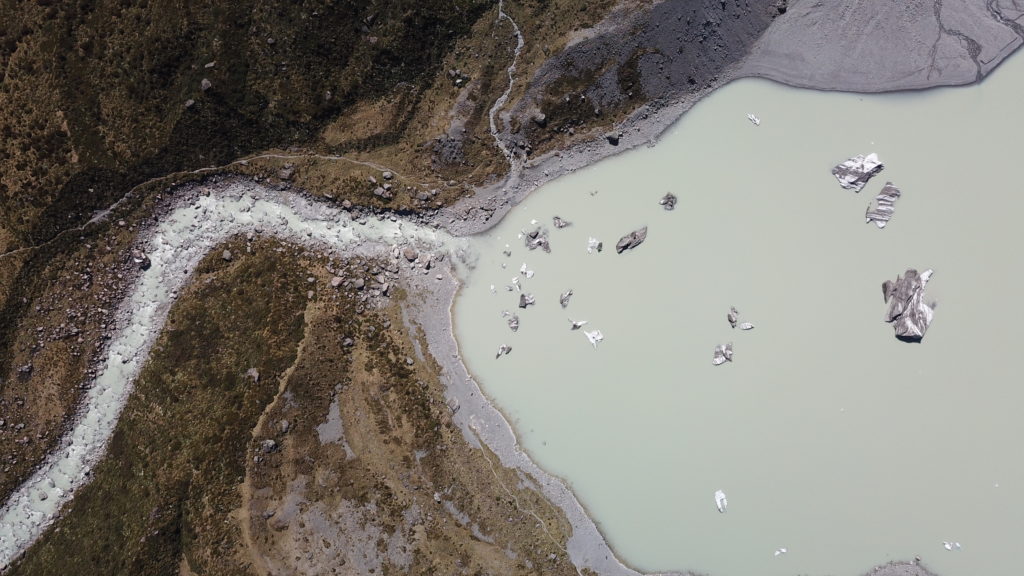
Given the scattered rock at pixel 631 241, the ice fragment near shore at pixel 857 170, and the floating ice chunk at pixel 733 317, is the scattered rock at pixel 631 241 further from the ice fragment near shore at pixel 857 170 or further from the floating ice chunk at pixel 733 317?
the ice fragment near shore at pixel 857 170

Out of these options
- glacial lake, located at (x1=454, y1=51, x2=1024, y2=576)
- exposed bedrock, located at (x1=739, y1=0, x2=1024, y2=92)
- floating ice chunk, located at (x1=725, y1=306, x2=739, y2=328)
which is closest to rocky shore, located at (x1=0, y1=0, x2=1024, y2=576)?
exposed bedrock, located at (x1=739, y1=0, x2=1024, y2=92)

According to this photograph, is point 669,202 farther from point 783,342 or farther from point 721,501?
point 721,501

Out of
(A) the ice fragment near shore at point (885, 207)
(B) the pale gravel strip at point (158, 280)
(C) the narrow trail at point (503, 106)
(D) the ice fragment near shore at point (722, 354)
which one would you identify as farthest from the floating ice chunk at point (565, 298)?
(A) the ice fragment near shore at point (885, 207)

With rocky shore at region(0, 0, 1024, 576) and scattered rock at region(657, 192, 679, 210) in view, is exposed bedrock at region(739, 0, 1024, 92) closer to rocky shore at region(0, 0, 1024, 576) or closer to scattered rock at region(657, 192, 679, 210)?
rocky shore at region(0, 0, 1024, 576)

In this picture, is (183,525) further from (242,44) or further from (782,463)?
(782,463)

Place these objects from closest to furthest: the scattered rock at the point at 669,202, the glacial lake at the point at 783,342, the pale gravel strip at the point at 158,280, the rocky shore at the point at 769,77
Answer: the pale gravel strip at the point at 158,280 < the glacial lake at the point at 783,342 < the rocky shore at the point at 769,77 < the scattered rock at the point at 669,202
